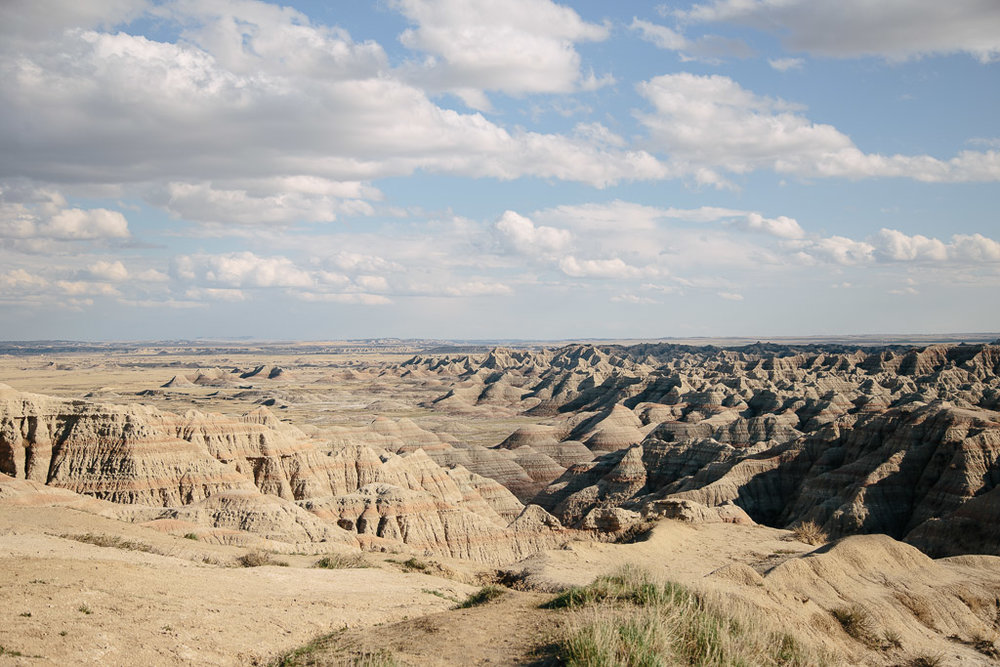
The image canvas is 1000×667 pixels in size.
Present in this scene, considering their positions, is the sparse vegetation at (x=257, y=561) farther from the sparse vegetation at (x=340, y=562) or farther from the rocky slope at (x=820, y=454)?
the rocky slope at (x=820, y=454)

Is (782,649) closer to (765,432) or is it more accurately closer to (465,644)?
(465,644)

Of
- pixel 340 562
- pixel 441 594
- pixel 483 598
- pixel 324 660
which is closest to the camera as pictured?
pixel 324 660

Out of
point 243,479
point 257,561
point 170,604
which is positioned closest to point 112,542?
point 257,561

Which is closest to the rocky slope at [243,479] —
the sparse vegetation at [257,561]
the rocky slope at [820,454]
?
the rocky slope at [820,454]

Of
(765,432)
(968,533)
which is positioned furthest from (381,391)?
(968,533)

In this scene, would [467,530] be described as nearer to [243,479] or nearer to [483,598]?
[243,479]

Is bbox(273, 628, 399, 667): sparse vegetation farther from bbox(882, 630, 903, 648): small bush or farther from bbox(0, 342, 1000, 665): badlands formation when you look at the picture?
bbox(882, 630, 903, 648): small bush

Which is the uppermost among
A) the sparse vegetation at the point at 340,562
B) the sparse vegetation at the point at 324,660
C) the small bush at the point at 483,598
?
the sparse vegetation at the point at 324,660
